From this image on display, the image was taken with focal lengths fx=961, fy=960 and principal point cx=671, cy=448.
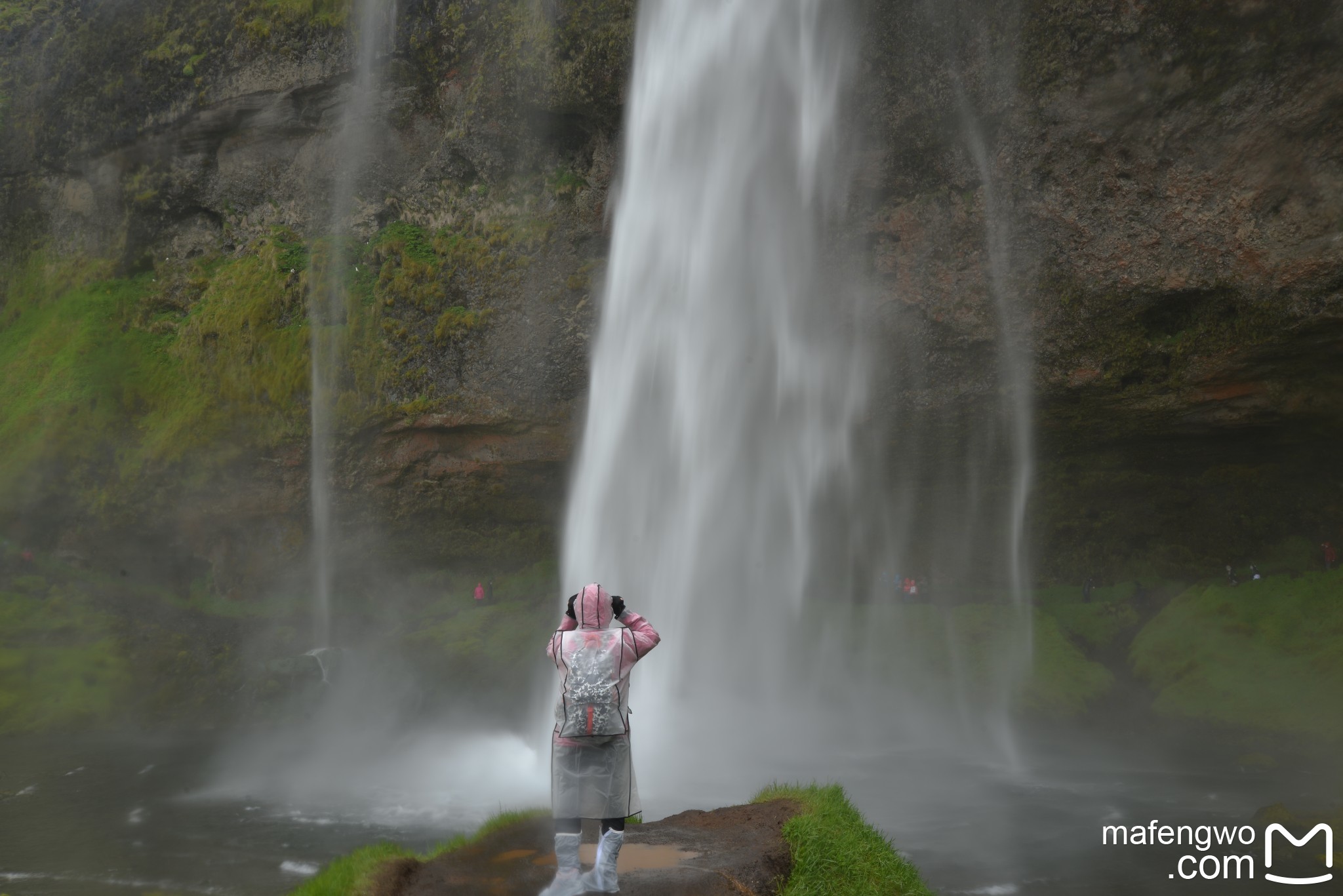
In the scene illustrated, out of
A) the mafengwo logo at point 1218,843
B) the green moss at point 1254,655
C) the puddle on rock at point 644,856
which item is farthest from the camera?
the green moss at point 1254,655

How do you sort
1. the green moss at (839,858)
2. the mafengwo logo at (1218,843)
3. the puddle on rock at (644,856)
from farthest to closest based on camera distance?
the mafengwo logo at (1218,843)
the green moss at (839,858)
the puddle on rock at (644,856)

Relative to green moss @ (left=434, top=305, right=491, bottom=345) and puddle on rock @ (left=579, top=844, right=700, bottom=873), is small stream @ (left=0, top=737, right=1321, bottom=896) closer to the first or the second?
puddle on rock @ (left=579, top=844, right=700, bottom=873)

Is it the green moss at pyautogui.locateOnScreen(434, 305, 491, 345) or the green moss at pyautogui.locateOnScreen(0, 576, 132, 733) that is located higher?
the green moss at pyautogui.locateOnScreen(434, 305, 491, 345)

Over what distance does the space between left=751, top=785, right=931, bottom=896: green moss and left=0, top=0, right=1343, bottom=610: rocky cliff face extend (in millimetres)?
10968

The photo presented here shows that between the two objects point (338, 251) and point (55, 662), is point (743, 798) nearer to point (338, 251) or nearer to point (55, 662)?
point (55, 662)

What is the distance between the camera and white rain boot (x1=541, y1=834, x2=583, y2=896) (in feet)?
17.3

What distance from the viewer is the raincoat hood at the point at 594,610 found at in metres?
5.29

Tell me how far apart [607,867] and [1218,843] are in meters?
7.80

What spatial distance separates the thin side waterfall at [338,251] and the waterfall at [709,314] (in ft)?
19.8

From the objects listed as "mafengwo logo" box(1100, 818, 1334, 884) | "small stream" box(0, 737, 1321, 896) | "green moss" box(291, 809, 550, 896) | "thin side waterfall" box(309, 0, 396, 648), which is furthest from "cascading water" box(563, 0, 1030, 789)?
"green moss" box(291, 809, 550, 896)

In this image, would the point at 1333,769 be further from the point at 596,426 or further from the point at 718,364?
the point at 596,426

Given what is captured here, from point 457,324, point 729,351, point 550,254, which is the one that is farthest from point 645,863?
point 457,324

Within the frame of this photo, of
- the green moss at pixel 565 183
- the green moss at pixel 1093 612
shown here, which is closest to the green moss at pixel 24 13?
the green moss at pixel 565 183

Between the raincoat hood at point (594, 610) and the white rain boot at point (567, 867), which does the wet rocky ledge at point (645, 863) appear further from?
the raincoat hood at point (594, 610)
